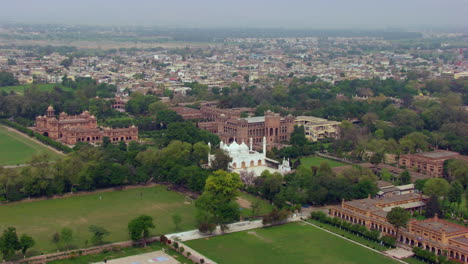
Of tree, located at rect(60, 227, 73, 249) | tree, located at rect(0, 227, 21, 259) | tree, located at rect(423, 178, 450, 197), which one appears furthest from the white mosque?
tree, located at rect(0, 227, 21, 259)

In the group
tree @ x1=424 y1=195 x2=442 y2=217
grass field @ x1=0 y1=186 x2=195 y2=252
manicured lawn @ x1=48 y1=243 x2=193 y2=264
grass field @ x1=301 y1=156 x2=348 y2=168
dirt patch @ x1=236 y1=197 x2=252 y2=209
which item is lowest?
grass field @ x1=301 y1=156 x2=348 y2=168

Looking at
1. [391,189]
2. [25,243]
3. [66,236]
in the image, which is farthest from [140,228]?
[391,189]

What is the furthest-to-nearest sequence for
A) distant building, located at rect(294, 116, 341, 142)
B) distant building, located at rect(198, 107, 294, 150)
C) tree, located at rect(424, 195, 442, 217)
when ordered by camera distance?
1. distant building, located at rect(294, 116, 341, 142)
2. distant building, located at rect(198, 107, 294, 150)
3. tree, located at rect(424, 195, 442, 217)

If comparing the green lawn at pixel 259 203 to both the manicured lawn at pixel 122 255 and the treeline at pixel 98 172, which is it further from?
the manicured lawn at pixel 122 255

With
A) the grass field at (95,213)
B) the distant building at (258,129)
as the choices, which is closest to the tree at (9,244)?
the grass field at (95,213)

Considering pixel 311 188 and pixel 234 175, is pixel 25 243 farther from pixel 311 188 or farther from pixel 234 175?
pixel 311 188

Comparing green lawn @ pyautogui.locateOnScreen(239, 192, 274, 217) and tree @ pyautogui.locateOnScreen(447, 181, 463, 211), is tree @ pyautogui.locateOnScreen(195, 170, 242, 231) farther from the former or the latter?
tree @ pyautogui.locateOnScreen(447, 181, 463, 211)
